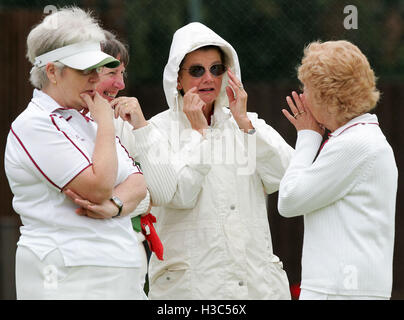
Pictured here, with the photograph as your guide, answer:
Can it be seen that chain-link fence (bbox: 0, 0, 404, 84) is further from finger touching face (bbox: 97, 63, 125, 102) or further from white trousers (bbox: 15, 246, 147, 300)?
white trousers (bbox: 15, 246, 147, 300)

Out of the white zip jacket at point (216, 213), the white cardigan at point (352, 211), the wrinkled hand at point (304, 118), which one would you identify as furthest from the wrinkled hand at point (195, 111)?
the white cardigan at point (352, 211)

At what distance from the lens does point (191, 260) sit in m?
4.23

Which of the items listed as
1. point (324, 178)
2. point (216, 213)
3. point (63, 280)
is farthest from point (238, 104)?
point (63, 280)

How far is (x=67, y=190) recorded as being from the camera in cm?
324

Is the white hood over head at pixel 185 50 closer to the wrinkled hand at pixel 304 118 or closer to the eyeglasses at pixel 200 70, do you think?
the eyeglasses at pixel 200 70

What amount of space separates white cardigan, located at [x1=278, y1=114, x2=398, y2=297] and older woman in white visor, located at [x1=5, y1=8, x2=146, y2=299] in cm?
72

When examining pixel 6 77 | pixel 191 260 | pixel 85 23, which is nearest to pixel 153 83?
pixel 6 77

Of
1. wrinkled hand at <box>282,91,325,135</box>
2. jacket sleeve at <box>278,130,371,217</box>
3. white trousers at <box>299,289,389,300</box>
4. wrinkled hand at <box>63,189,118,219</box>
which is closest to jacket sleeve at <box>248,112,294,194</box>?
wrinkled hand at <box>282,91,325,135</box>

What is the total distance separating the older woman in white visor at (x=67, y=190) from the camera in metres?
3.24

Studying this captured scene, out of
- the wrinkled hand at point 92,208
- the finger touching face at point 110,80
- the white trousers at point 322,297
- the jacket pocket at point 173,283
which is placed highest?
the finger touching face at point 110,80

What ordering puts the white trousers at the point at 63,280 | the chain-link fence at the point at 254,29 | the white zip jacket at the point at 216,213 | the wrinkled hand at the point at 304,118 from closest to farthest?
the white trousers at the point at 63,280 → the wrinkled hand at the point at 304,118 → the white zip jacket at the point at 216,213 → the chain-link fence at the point at 254,29

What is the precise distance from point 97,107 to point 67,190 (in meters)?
0.37

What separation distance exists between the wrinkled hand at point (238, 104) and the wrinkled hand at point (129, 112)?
48 cm

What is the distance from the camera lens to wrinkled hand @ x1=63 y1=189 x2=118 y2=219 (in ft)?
10.7
